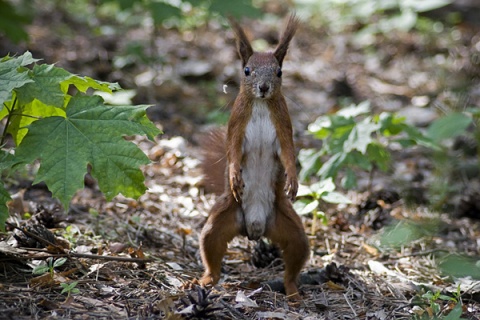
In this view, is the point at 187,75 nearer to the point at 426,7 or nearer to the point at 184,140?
the point at 184,140

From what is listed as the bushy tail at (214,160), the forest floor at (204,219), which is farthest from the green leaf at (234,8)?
the bushy tail at (214,160)

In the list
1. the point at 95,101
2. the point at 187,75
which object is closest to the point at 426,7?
the point at 187,75

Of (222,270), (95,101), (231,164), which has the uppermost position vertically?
(95,101)

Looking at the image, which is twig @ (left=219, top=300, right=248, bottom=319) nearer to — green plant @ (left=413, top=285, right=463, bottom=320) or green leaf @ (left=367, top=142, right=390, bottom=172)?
green plant @ (left=413, top=285, right=463, bottom=320)

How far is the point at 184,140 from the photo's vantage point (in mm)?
5219

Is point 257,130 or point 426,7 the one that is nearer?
point 257,130

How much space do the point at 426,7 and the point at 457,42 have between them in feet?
2.81

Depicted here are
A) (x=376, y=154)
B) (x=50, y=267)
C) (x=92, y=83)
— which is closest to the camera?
(x=50, y=267)

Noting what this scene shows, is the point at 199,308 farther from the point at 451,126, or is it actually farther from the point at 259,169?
the point at 451,126

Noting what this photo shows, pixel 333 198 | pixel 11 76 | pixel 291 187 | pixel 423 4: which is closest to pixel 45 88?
pixel 11 76

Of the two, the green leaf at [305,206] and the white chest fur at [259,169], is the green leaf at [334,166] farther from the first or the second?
the white chest fur at [259,169]

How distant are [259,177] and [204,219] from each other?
1.01 m

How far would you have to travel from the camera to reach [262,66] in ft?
10.2

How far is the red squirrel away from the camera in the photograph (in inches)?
122
